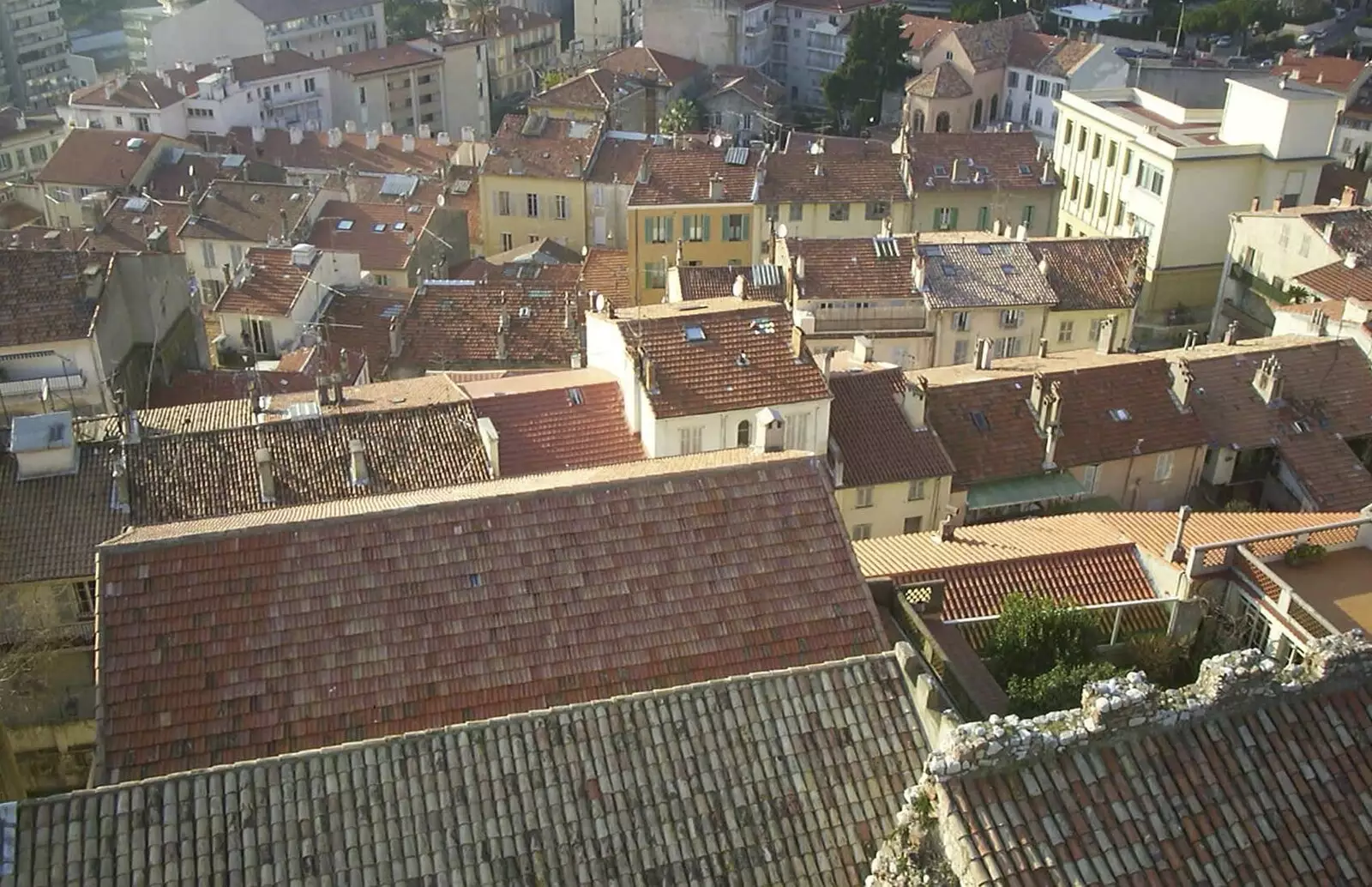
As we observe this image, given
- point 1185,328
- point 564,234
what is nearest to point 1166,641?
point 1185,328

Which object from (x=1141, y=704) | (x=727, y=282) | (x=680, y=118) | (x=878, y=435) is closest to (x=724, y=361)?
(x=878, y=435)

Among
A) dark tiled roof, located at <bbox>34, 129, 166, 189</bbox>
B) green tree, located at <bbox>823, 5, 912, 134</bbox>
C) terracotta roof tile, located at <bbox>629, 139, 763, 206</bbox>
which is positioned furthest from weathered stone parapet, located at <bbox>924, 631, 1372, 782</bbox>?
green tree, located at <bbox>823, 5, 912, 134</bbox>

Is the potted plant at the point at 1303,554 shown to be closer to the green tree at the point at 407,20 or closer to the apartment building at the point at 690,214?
the apartment building at the point at 690,214

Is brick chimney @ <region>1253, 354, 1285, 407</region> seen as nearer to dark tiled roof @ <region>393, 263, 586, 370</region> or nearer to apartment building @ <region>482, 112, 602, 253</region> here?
dark tiled roof @ <region>393, 263, 586, 370</region>

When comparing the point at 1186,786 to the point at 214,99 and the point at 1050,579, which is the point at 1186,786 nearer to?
the point at 1050,579

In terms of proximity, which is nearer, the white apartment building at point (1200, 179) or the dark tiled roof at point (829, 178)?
the white apartment building at point (1200, 179)

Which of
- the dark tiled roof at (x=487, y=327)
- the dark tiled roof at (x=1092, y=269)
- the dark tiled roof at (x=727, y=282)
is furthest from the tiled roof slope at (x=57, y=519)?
the dark tiled roof at (x=1092, y=269)

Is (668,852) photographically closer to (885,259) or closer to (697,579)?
(697,579)
